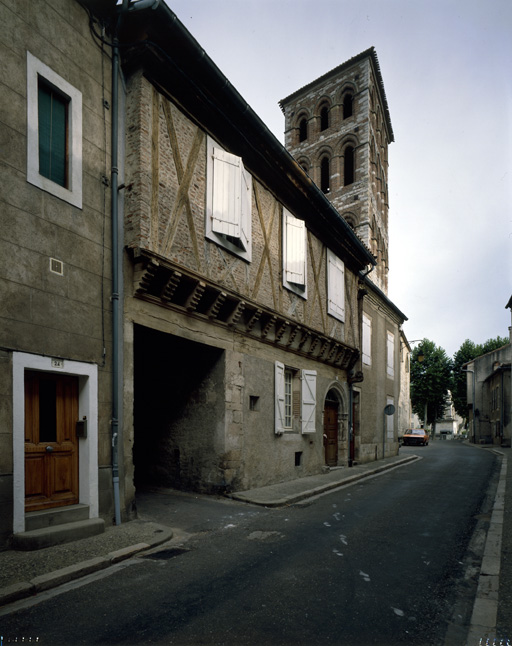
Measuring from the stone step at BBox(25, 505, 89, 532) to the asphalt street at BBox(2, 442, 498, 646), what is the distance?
1.17m

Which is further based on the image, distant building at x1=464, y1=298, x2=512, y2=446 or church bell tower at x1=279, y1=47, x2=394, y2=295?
distant building at x1=464, y1=298, x2=512, y2=446

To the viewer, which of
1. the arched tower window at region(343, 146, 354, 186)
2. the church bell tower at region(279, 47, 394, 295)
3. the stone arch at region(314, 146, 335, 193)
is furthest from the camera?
the stone arch at region(314, 146, 335, 193)

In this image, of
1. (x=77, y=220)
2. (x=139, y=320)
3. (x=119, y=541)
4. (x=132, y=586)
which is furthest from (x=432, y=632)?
(x=77, y=220)

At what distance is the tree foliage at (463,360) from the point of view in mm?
47250

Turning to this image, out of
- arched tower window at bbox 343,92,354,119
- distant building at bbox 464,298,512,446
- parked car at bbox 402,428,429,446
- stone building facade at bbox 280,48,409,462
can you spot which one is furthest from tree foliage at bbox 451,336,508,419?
arched tower window at bbox 343,92,354,119

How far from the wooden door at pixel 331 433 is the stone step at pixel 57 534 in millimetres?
9769

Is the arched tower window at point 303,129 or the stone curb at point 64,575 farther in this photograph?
the arched tower window at point 303,129

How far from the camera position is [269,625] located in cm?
353

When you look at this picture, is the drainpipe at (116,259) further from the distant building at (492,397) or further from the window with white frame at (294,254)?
the distant building at (492,397)

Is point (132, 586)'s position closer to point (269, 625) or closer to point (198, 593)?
point (198, 593)

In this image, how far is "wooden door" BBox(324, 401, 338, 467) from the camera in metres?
15.0

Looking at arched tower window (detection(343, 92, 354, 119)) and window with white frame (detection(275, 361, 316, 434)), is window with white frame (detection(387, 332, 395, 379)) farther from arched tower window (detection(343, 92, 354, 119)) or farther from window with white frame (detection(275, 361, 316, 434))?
arched tower window (detection(343, 92, 354, 119))

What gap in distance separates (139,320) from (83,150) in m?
2.49

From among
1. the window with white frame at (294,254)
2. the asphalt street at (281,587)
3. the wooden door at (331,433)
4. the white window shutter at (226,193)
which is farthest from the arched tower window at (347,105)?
the asphalt street at (281,587)
